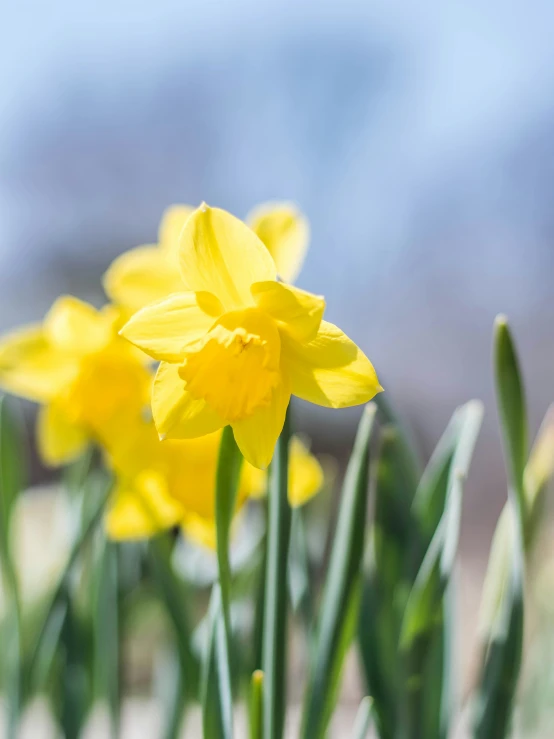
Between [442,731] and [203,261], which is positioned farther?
[442,731]

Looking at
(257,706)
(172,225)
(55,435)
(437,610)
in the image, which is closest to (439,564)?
(437,610)

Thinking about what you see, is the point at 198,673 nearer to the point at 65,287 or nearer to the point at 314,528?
the point at 314,528

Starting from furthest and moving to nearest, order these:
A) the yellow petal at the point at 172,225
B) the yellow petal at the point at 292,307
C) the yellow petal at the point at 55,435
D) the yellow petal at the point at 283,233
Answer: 1. the yellow petal at the point at 55,435
2. the yellow petal at the point at 172,225
3. the yellow petal at the point at 283,233
4. the yellow petal at the point at 292,307

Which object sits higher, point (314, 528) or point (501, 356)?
point (501, 356)

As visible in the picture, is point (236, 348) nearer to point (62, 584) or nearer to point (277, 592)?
point (277, 592)

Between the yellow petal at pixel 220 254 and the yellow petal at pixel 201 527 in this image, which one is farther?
the yellow petal at pixel 201 527

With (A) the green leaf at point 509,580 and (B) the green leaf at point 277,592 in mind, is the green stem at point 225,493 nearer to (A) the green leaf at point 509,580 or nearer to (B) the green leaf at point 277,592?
(B) the green leaf at point 277,592

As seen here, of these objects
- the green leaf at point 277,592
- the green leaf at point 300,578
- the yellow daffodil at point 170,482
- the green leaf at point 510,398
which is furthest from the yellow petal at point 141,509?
the green leaf at point 510,398

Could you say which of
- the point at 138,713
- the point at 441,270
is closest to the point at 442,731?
the point at 138,713

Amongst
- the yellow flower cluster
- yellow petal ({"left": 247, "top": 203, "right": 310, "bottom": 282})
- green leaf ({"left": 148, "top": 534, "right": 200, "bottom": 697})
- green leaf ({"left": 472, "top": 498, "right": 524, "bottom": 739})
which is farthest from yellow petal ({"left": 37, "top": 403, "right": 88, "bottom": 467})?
green leaf ({"left": 472, "top": 498, "right": 524, "bottom": 739})
